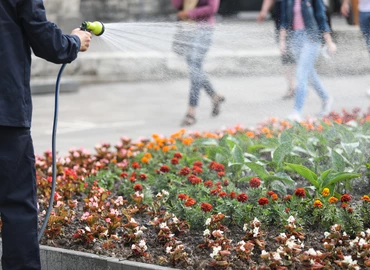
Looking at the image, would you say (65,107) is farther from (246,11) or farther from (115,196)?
(246,11)

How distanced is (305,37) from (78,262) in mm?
4924

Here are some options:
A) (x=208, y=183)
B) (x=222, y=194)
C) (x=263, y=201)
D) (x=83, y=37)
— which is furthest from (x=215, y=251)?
(x=83, y=37)

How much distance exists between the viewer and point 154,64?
13.1m

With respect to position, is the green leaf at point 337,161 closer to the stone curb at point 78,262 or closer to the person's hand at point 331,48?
the stone curb at point 78,262

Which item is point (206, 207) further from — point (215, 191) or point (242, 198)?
point (215, 191)

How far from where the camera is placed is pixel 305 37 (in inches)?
339

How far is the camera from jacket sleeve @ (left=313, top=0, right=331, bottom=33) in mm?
8008

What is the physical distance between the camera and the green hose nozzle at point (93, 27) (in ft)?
14.2

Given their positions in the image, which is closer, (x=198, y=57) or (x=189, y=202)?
(x=189, y=202)

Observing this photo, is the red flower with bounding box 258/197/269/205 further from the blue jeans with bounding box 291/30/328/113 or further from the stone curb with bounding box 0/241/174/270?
the blue jeans with bounding box 291/30/328/113

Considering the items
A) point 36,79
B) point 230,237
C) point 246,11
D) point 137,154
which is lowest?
point 246,11

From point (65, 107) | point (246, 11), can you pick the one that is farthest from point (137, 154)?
point (246, 11)

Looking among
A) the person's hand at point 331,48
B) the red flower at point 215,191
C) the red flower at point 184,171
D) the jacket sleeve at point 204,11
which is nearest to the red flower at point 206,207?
the red flower at point 215,191

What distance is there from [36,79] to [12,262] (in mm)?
8805
